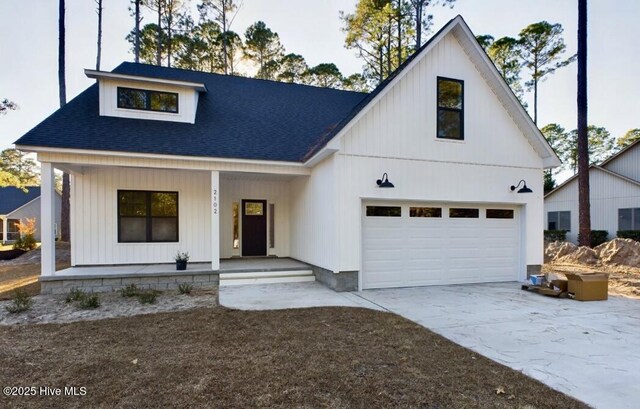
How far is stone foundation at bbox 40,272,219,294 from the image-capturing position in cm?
729

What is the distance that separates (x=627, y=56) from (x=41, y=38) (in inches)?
1017

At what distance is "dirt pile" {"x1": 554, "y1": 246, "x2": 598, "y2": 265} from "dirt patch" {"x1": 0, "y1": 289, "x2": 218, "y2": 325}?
12.4 m

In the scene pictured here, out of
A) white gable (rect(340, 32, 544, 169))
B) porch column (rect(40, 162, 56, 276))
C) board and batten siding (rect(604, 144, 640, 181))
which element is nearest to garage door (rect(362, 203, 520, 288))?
white gable (rect(340, 32, 544, 169))

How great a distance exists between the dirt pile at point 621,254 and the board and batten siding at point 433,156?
14.1 feet

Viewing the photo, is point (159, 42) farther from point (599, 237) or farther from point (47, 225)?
point (599, 237)

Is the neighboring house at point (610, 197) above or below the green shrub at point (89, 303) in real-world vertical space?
above

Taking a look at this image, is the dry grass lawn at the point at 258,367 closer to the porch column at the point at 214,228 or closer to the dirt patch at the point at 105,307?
the dirt patch at the point at 105,307

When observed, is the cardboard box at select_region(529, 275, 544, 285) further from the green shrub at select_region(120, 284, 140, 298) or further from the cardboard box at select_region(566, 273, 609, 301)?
the green shrub at select_region(120, 284, 140, 298)

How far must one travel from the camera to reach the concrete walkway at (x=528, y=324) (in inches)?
134

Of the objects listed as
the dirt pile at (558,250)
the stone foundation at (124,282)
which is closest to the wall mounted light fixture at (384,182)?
the stone foundation at (124,282)

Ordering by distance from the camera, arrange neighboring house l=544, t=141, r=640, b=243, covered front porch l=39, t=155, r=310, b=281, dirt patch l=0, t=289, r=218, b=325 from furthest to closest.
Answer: neighboring house l=544, t=141, r=640, b=243 → covered front porch l=39, t=155, r=310, b=281 → dirt patch l=0, t=289, r=218, b=325

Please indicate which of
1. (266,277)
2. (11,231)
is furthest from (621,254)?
(11,231)

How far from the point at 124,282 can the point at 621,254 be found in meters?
15.1

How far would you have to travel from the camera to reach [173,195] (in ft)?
31.8
